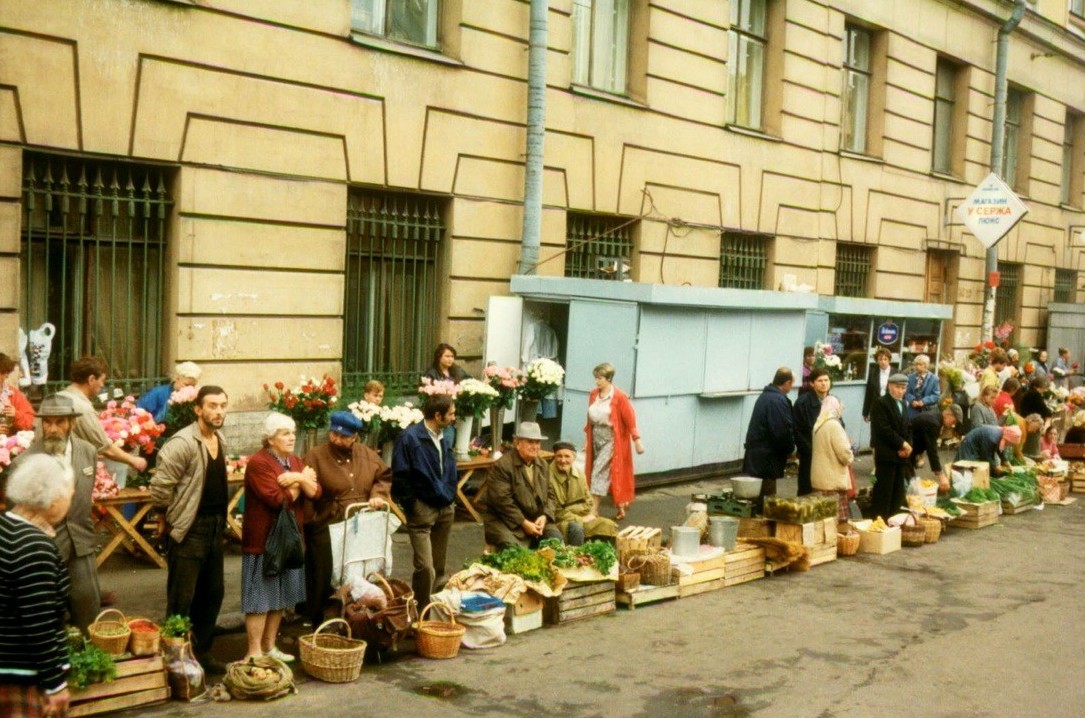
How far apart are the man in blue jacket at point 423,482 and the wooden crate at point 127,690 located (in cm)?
225

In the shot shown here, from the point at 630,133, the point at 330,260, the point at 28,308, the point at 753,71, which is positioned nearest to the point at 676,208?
the point at 630,133

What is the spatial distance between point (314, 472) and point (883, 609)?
4.98 metres

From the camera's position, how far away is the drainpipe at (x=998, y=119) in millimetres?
24359

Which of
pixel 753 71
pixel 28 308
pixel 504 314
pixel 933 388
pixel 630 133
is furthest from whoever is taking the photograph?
pixel 753 71

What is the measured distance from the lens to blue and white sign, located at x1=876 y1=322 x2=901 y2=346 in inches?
770

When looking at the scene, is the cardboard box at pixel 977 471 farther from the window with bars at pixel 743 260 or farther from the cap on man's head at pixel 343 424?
Result: the cap on man's head at pixel 343 424

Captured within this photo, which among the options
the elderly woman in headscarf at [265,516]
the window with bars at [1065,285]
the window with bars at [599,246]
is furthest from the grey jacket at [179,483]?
the window with bars at [1065,285]

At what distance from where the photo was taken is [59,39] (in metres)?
10.6

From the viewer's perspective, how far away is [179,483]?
7504 mm

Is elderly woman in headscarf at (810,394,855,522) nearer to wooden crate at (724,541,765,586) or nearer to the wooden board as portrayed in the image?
wooden crate at (724,541,765,586)

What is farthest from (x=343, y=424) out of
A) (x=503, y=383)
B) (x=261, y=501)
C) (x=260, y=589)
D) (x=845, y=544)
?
(x=845, y=544)

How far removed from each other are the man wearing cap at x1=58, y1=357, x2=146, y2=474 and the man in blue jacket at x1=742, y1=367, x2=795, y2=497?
6943 millimetres

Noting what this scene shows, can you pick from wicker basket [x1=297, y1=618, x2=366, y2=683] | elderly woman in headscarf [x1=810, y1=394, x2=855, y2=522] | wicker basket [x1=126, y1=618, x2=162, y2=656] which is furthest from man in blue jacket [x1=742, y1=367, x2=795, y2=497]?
wicker basket [x1=126, y1=618, x2=162, y2=656]

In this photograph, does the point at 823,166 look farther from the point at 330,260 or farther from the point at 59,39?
the point at 59,39
